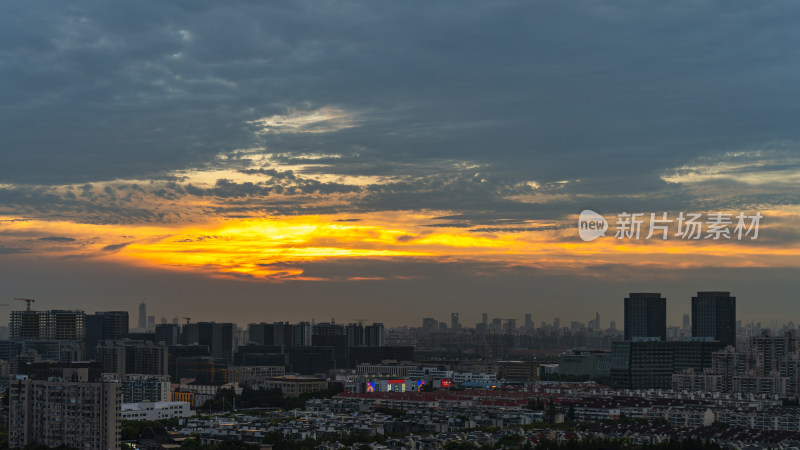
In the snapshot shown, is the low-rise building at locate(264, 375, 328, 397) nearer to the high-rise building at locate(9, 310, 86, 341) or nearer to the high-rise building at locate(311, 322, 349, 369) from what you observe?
the high-rise building at locate(311, 322, 349, 369)

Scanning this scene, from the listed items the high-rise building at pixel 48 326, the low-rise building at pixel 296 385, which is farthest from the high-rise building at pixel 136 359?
the high-rise building at pixel 48 326

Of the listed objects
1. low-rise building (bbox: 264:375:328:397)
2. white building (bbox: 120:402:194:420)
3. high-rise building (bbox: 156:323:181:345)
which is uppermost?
high-rise building (bbox: 156:323:181:345)

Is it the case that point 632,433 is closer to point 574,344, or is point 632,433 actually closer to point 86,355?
point 86,355

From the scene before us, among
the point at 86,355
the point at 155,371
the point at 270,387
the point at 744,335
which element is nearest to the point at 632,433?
the point at 270,387

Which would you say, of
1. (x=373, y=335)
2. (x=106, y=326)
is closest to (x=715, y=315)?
(x=373, y=335)

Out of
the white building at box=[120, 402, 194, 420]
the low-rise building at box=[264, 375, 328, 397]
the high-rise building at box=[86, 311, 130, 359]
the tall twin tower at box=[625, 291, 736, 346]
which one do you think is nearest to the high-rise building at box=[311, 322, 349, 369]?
the high-rise building at box=[86, 311, 130, 359]

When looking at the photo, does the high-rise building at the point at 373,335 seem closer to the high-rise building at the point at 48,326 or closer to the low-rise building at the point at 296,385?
the high-rise building at the point at 48,326
